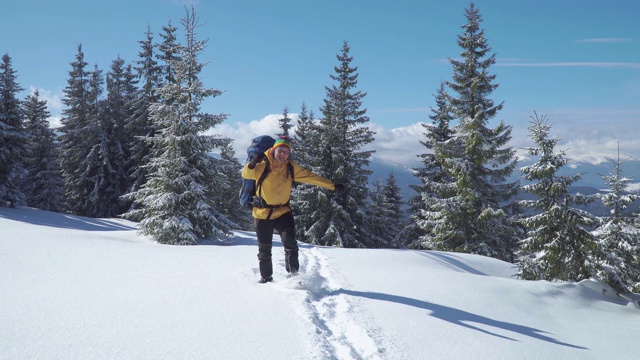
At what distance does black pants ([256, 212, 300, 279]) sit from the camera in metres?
5.70

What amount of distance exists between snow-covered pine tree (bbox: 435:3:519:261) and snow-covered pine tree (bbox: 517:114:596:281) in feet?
15.9

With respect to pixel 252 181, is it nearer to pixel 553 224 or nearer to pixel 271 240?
pixel 271 240

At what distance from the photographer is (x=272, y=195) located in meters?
5.68

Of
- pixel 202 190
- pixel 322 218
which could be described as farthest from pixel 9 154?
pixel 322 218

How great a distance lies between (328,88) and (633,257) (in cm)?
1774

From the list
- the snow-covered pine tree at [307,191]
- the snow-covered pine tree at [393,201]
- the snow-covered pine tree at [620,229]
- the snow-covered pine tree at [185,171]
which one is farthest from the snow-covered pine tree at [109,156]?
the snow-covered pine tree at [620,229]

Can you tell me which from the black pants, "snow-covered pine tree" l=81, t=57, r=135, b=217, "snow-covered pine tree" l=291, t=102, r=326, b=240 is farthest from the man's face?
"snow-covered pine tree" l=81, t=57, r=135, b=217

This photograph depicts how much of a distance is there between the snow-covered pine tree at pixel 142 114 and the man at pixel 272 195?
22919 mm

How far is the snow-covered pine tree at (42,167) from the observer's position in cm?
2980

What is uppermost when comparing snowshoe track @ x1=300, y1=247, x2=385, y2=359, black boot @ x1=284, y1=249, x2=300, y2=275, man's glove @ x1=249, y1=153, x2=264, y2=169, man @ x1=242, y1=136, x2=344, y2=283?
man's glove @ x1=249, y1=153, x2=264, y2=169

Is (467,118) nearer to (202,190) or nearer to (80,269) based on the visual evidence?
(202,190)

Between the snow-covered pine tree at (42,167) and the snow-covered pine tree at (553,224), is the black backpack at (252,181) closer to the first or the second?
the snow-covered pine tree at (553,224)

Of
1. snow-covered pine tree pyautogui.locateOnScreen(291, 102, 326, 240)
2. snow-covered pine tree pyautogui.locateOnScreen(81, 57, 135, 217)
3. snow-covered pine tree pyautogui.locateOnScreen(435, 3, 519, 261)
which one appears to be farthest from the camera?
snow-covered pine tree pyautogui.locateOnScreen(81, 57, 135, 217)

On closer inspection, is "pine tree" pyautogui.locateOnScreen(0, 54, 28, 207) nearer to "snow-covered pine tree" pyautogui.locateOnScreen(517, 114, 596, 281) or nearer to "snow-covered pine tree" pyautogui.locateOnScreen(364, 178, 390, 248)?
"snow-covered pine tree" pyautogui.locateOnScreen(364, 178, 390, 248)
